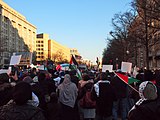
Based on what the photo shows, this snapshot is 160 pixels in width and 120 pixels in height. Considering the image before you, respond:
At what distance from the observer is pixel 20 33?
474 ft

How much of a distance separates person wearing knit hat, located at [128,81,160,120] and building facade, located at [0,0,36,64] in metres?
105

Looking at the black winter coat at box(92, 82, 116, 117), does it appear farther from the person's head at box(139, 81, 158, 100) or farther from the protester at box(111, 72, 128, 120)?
the person's head at box(139, 81, 158, 100)

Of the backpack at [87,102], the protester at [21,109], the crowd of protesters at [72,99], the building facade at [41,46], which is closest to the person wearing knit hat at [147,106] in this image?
the crowd of protesters at [72,99]

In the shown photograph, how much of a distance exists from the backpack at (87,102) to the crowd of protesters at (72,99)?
1.0 inches

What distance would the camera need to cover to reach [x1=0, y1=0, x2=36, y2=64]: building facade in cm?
11931

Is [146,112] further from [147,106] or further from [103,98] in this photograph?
[103,98]

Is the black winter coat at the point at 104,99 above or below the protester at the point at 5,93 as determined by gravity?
below

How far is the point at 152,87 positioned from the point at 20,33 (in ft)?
472

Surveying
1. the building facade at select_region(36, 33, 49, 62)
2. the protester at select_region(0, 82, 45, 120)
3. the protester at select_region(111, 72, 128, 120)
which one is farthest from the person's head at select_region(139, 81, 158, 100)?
the building facade at select_region(36, 33, 49, 62)

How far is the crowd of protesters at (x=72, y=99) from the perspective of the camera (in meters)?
3.87

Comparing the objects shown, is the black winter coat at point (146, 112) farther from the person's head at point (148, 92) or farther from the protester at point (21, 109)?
the protester at point (21, 109)

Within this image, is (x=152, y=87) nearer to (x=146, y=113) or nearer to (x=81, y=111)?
(x=146, y=113)

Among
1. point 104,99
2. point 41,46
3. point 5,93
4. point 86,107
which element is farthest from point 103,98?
point 41,46

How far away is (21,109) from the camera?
153 inches
